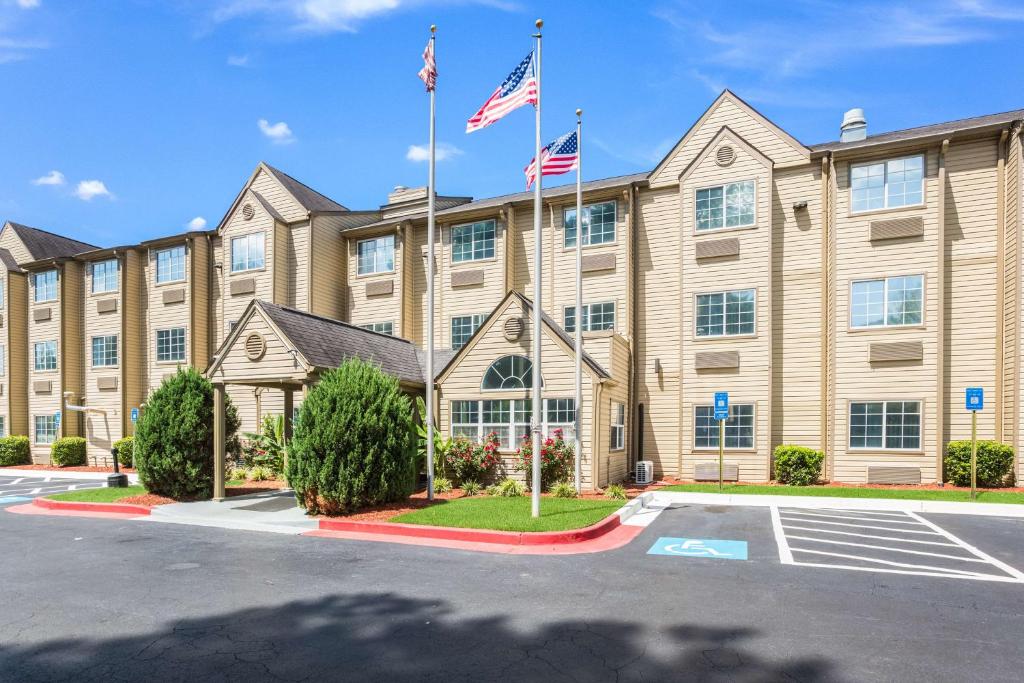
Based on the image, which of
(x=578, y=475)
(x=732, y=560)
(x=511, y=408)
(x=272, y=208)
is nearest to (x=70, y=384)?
(x=272, y=208)

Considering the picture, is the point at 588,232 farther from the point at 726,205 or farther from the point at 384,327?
the point at 384,327

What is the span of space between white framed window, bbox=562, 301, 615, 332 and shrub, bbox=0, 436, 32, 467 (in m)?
28.6

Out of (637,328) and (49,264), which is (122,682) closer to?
(637,328)

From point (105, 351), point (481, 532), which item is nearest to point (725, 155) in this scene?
point (481, 532)

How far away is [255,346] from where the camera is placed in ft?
50.5

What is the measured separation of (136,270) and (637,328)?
79.3ft

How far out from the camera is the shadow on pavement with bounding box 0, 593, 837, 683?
17.6 feet

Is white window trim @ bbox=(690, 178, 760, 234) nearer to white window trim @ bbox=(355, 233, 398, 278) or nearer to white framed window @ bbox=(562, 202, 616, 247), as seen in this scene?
white framed window @ bbox=(562, 202, 616, 247)

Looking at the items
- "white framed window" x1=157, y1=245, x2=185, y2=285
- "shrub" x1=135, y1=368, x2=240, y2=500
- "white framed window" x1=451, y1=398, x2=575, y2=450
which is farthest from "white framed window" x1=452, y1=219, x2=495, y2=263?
"white framed window" x1=157, y1=245, x2=185, y2=285

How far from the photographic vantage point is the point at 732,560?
375 inches

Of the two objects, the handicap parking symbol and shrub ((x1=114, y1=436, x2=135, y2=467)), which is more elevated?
the handicap parking symbol

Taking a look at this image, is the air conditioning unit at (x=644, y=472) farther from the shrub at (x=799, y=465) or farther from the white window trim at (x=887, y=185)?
the white window trim at (x=887, y=185)

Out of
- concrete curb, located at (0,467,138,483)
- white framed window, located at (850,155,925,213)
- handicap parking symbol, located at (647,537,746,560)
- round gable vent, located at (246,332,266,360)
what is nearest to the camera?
handicap parking symbol, located at (647,537,746,560)

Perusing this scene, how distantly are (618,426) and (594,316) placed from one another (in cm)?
447
